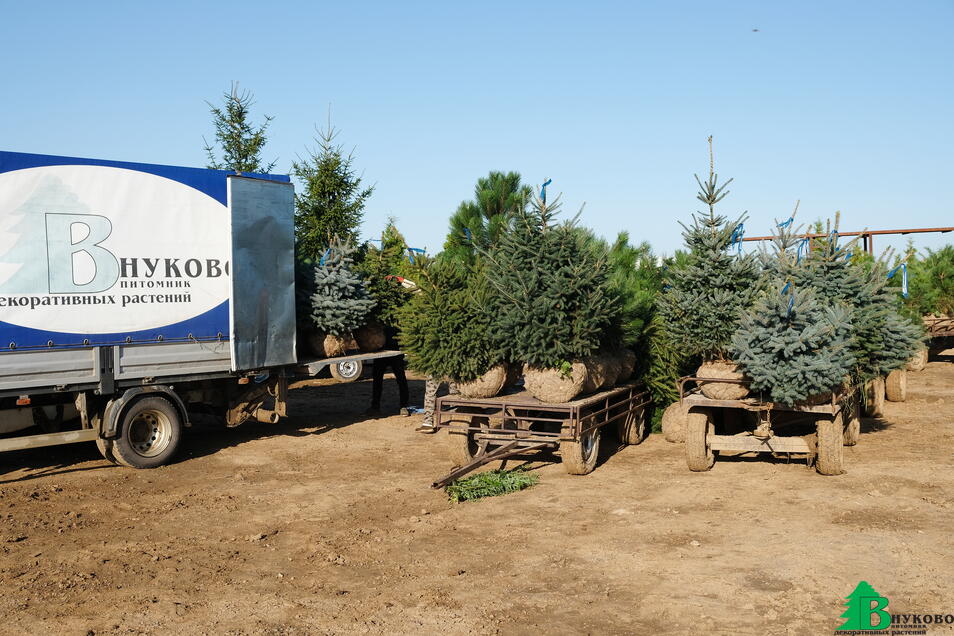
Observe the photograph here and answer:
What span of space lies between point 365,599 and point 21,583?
2964mm

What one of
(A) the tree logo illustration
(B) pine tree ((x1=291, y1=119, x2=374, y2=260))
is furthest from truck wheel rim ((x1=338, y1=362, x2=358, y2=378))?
(A) the tree logo illustration

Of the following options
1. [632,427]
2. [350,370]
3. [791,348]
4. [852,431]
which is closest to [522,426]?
[632,427]

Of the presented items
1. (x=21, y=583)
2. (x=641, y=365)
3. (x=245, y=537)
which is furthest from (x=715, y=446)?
(x=21, y=583)

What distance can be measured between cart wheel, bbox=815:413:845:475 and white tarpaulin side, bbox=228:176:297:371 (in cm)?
743

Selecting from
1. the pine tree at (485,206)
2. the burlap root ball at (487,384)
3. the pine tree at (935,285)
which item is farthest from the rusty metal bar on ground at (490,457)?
the pine tree at (935,285)

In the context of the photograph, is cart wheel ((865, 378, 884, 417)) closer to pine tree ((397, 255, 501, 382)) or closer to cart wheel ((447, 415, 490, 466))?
cart wheel ((447, 415, 490, 466))

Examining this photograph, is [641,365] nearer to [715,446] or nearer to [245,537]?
[715,446]

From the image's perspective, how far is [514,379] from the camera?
10375 millimetres

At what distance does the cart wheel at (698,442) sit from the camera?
9656mm

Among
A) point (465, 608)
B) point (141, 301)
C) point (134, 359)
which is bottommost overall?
point (465, 608)

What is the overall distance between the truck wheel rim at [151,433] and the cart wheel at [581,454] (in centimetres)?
544

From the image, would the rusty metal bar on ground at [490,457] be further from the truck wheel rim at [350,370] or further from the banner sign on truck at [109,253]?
the truck wheel rim at [350,370]

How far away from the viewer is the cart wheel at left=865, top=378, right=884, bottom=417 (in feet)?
43.3

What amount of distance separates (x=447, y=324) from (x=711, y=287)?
3414 millimetres
